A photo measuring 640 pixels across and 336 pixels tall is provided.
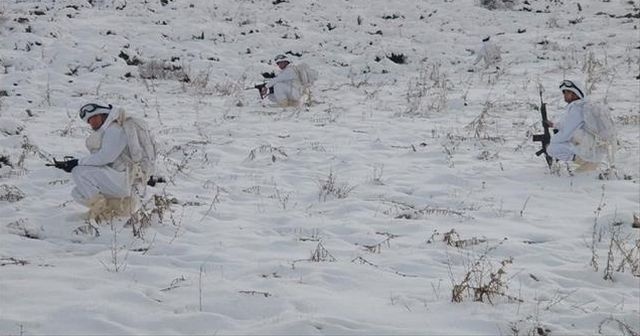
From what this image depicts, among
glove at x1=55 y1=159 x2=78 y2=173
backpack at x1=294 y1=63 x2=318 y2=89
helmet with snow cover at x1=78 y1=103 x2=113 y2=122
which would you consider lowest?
glove at x1=55 y1=159 x2=78 y2=173

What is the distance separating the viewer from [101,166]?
20.9 feet

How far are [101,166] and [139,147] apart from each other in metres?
0.40

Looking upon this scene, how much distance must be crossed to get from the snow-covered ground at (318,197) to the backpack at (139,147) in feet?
1.18

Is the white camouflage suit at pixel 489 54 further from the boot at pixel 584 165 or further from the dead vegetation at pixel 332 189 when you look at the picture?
the dead vegetation at pixel 332 189

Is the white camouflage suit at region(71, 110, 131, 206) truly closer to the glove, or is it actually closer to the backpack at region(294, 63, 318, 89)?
the glove

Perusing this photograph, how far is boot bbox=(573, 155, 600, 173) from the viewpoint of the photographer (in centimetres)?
857

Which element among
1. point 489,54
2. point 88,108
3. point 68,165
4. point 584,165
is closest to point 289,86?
point 584,165

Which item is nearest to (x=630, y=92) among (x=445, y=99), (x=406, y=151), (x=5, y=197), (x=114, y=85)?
(x=445, y=99)

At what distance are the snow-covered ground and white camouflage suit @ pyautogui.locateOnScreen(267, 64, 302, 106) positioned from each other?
453 millimetres

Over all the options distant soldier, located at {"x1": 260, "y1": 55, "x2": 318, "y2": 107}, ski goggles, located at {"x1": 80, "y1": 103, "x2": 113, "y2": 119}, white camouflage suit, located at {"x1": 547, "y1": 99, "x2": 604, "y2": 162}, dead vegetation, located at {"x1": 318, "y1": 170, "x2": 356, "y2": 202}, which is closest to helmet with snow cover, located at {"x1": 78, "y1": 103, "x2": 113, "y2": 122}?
ski goggles, located at {"x1": 80, "y1": 103, "x2": 113, "y2": 119}

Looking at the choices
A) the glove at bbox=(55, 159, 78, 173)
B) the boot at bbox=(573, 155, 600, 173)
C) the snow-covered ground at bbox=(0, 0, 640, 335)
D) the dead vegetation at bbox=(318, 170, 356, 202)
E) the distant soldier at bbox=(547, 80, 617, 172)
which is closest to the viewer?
the snow-covered ground at bbox=(0, 0, 640, 335)

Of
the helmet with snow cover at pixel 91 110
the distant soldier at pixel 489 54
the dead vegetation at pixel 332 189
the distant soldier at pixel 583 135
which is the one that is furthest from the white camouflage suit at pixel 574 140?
the distant soldier at pixel 489 54

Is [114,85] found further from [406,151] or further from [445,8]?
[445,8]

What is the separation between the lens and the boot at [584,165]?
8566mm
